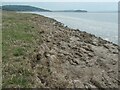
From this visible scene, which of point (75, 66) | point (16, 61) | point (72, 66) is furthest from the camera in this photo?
point (75, 66)

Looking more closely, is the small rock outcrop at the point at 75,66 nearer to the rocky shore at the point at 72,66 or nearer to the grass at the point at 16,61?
the rocky shore at the point at 72,66

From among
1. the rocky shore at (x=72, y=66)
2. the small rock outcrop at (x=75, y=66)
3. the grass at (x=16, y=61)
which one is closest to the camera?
the grass at (x=16, y=61)

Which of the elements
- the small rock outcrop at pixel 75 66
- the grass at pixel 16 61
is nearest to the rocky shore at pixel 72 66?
the small rock outcrop at pixel 75 66

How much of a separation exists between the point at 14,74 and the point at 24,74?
1.94ft

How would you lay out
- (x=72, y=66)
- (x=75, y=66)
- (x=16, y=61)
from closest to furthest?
(x=16, y=61) < (x=72, y=66) < (x=75, y=66)

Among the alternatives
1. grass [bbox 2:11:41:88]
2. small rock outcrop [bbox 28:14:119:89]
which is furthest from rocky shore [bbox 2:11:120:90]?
grass [bbox 2:11:41:88]

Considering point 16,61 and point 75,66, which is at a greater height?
point 16,61

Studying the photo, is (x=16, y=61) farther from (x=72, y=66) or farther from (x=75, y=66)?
(x=75, y=66)

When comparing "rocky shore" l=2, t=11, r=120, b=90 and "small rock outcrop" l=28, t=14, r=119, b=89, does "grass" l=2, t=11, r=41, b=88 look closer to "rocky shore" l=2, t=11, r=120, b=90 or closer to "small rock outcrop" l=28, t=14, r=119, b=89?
"rocky shore" l=2, t=11, r=120, b=90

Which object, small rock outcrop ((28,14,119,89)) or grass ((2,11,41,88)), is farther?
small rock outcrop ((28,14,119,89))

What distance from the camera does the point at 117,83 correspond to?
2317 cm

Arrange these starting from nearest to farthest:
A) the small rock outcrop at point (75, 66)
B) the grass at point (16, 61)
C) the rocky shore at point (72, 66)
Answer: the grass at point (16, 61) < the rocky shore at point (72, 66) < the small rock outcrop at point (75, 66)

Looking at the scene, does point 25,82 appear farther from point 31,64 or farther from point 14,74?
point 31,64

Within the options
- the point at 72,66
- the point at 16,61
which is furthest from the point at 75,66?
the point at 16,61
